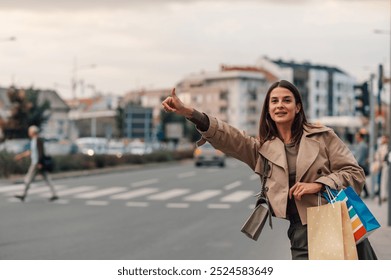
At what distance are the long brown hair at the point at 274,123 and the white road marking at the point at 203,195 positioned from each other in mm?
11222

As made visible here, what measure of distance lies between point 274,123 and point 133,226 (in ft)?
21.8

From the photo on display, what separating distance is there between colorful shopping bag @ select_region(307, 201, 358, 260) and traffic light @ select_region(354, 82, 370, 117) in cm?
1100

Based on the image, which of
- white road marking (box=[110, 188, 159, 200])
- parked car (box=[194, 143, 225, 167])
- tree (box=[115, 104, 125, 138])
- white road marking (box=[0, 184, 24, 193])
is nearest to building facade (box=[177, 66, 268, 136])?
white road marking (box=[110, 188, 159, 200])

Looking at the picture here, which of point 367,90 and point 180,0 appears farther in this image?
point 367,90

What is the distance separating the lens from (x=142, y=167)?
3195 cm

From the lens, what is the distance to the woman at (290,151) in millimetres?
3490

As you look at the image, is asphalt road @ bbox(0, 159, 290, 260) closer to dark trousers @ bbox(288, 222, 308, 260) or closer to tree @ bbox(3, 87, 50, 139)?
dark trousers @ bbox(288, 222, 308, 260)

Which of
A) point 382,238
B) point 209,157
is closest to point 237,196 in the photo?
point 382,238

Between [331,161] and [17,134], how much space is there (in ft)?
106

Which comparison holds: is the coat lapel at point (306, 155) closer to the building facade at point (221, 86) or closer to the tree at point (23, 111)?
the building facade at point (221, 86)

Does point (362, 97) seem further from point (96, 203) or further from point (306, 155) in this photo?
point (306, 155)

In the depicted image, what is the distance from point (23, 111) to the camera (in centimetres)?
3534

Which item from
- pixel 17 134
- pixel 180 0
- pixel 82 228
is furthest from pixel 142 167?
pixel 180 0
